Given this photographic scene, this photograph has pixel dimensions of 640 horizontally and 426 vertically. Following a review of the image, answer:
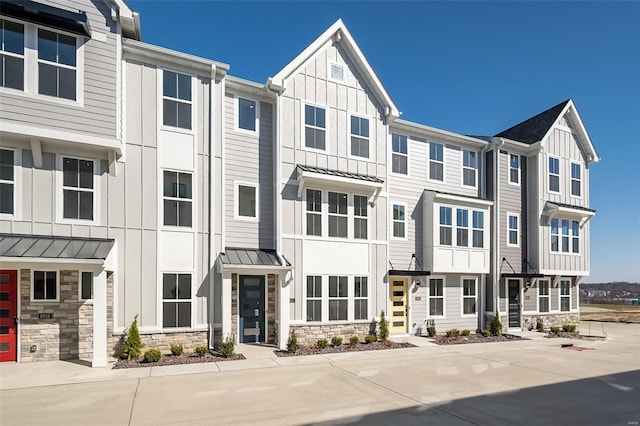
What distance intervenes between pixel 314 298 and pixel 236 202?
4.31m

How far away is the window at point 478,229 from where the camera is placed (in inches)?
717

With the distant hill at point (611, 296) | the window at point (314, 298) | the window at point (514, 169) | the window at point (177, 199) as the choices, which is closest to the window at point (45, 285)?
the window at point (177, 199)

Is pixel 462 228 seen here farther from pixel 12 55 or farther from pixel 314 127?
pixel 12 55

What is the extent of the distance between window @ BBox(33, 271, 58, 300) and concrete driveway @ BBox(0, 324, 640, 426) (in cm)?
185

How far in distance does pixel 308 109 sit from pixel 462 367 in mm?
9760

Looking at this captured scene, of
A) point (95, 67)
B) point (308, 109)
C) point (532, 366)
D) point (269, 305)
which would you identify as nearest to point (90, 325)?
point (269, 305)

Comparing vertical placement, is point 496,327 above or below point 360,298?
below

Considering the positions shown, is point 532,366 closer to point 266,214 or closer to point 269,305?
point 269,305

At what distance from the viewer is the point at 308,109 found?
14.7 meters

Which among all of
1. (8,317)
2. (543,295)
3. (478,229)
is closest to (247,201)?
(8,317)

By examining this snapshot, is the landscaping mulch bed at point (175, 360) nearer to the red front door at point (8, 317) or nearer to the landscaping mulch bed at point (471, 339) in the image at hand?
the red front door at point (8, 317)

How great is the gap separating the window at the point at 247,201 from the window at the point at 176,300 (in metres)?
2.77

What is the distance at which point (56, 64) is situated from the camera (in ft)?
35.5

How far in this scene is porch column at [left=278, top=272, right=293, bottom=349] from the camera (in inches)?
519
